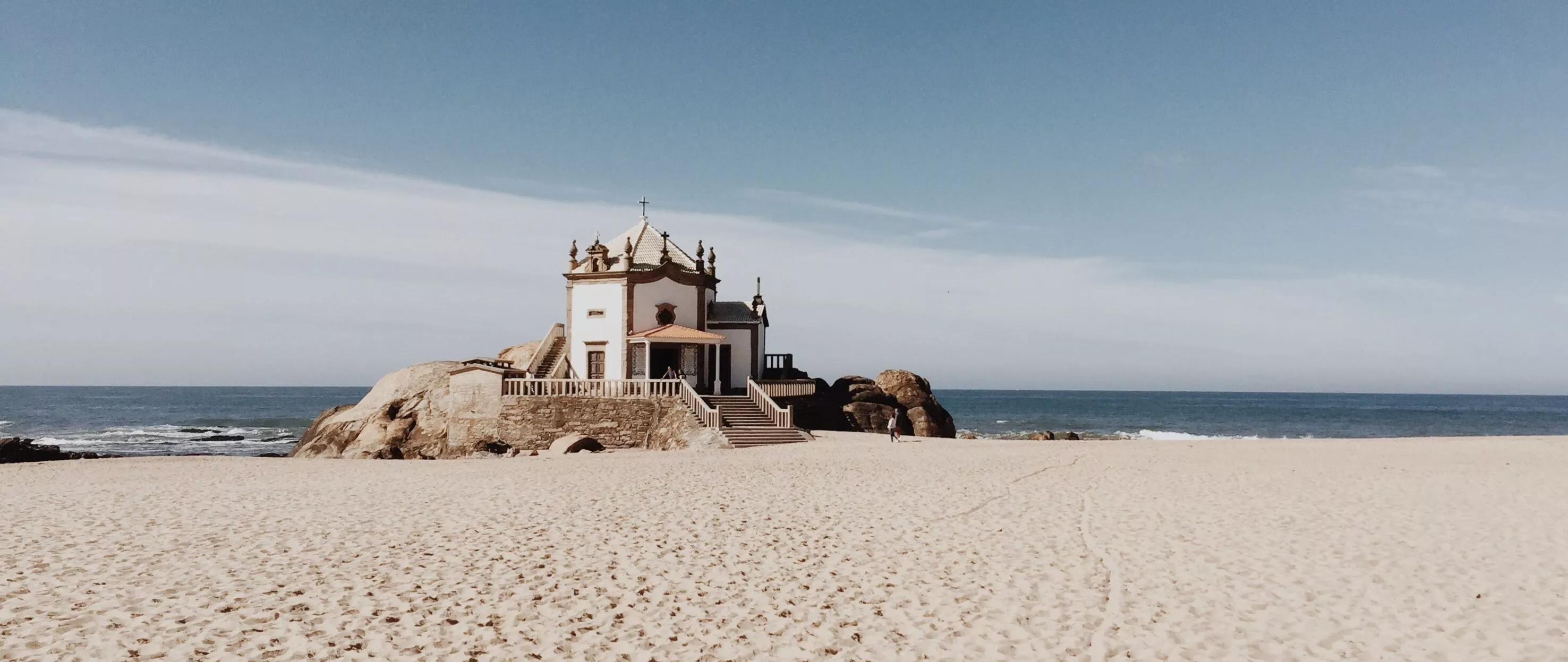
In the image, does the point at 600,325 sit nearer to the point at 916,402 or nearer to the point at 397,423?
the point at 397,423

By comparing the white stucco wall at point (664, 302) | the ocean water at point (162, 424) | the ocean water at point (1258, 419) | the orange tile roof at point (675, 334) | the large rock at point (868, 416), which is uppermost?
the white stucco wall at point (664, 302)

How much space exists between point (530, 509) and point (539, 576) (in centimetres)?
435

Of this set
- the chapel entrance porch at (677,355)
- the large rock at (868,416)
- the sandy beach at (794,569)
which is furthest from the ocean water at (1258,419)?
the sandy beach at (794,569)

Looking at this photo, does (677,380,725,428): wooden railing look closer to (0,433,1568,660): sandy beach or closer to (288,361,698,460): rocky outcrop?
(288,361,698,460): rocky outcrop

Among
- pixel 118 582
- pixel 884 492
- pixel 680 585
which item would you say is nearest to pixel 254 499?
pixel 118 582

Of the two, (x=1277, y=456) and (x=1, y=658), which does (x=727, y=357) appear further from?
(x=1, y=658)

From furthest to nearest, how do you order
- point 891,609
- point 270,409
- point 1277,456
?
point 270,409
point 1277,456
point 891,609

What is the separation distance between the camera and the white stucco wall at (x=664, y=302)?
32.2 metres

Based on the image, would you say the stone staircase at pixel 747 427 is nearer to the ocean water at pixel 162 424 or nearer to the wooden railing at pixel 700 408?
the wooden railing at pixel 700 408

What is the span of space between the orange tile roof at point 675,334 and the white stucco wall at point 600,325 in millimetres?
809

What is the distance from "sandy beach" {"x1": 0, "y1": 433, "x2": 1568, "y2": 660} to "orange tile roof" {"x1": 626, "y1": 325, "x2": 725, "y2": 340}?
1420 centimetres

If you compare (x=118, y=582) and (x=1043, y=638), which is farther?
(x=118, y=582)

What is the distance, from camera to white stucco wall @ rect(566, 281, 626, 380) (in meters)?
32.0

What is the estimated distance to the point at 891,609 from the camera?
8.00 metres
